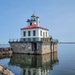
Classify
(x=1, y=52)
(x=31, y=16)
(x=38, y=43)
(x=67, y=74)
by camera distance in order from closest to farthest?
(x=67, y=74) < (x=38, y=43) < (x=1, y=52) < (x=31, y=16)

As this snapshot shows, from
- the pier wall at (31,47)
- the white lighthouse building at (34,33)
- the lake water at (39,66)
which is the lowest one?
the lake water at (39,66)

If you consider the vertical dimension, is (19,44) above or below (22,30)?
below

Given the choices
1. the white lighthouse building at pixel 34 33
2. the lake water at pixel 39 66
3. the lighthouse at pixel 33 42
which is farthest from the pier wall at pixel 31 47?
the lake water at pixel 39 66

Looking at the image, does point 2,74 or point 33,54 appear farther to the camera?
point 33,54

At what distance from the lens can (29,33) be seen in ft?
138

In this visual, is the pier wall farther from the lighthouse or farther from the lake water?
the lake water

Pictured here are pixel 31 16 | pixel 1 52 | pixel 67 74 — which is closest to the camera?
pixel 67 74

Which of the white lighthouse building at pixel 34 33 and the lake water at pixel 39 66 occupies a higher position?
the white lighthouse building at pixel 34 33

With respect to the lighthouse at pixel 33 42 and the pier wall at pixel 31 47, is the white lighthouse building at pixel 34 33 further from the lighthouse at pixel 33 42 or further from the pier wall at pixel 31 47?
the pier wall at pixel 31 47

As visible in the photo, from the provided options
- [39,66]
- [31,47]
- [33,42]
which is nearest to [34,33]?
[33,42]

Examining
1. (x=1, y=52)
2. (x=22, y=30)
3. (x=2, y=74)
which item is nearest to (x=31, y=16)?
(x=22, y=30)

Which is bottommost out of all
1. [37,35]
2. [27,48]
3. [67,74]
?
[67,74]

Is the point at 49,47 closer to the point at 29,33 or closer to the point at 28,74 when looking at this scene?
the point at 29,33

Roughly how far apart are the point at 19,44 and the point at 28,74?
2186cm
